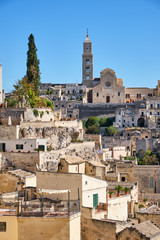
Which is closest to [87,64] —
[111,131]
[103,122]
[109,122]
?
[109,122]

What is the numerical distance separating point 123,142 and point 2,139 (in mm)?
32192

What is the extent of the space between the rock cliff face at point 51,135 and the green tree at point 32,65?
1507 cm

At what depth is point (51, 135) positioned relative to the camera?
4238cm

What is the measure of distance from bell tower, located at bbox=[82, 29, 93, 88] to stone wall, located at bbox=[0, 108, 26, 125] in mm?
56281

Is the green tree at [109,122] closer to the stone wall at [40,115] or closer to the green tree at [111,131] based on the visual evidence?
the green tree at [111,131]

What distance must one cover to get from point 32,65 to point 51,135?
17.6 metres

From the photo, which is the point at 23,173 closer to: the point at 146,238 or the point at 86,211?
the point at 86,211

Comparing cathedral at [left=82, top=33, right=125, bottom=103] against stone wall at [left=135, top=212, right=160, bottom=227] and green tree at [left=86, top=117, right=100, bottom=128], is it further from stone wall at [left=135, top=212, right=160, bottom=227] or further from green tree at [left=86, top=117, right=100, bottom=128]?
stone wall at [left=135, top=212, right=160, bottom=227]

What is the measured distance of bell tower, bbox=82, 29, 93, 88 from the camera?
99375 mm

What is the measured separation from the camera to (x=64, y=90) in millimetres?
97188

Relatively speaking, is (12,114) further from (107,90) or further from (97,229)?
(107,90)

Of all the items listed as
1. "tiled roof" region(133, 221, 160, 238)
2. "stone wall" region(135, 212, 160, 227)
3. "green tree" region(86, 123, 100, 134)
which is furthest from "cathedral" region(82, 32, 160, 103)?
"tiled roof" region(133, 221, 160, 238)

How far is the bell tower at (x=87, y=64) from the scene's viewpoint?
99375 millimetres

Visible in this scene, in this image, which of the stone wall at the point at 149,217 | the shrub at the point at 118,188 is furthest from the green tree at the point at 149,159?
the stone wall at the point at 149,217
